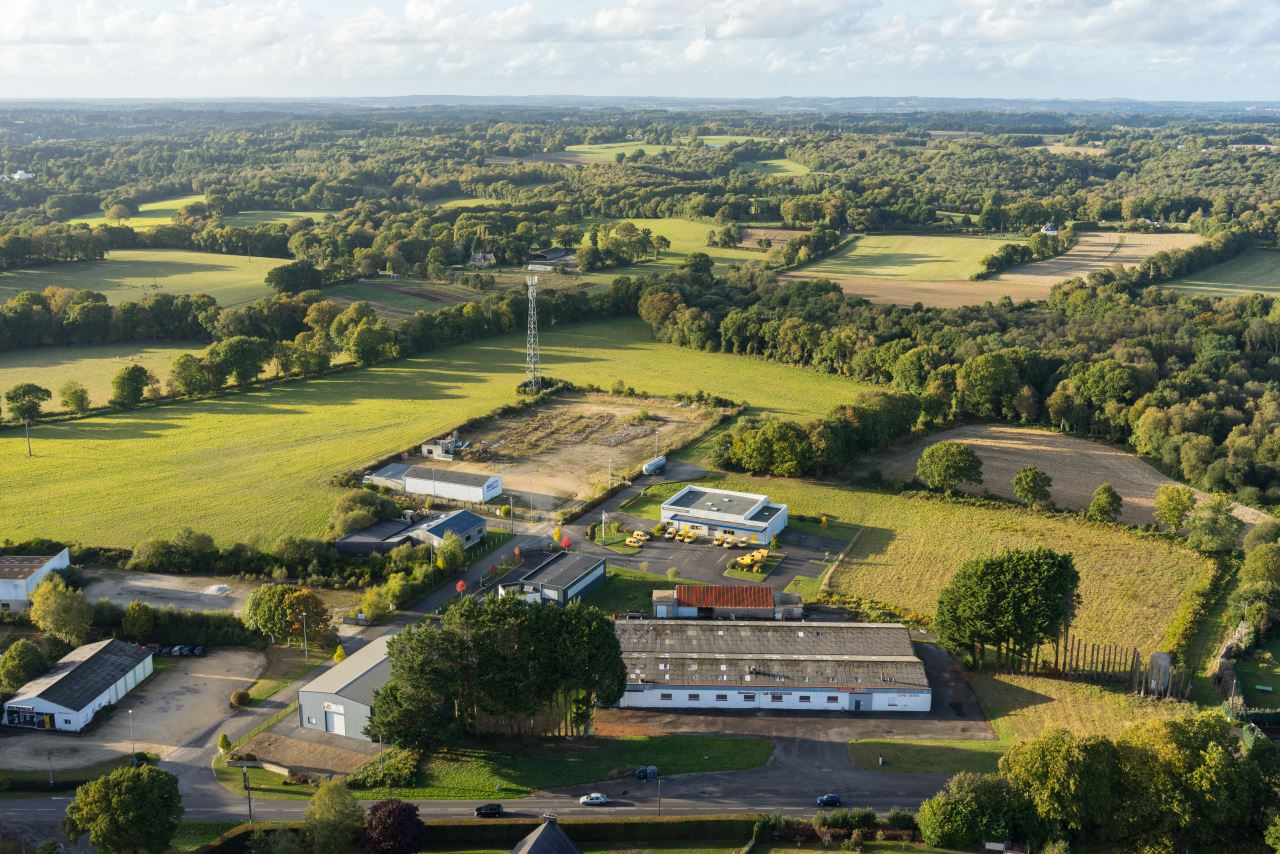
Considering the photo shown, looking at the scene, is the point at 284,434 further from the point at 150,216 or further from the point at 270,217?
the point at 150,216

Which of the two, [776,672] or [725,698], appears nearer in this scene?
[725,698]

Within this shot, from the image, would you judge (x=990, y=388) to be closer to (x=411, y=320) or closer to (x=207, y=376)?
(x=411, y=320)

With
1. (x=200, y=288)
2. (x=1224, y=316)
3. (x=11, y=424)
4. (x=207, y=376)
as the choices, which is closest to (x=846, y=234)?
(x=1224, y=316)

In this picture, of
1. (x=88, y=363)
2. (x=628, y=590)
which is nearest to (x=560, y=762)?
(x=628, y=590)

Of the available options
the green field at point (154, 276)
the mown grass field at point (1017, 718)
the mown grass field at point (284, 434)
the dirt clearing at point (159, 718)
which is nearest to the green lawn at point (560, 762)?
the mown grass field at point (1017, 718)

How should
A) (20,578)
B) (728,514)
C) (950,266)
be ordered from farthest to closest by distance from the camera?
(950,266)
(728,514)
(20,578)

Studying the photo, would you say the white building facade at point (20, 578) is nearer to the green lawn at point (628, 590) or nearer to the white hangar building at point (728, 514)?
the green lawn at point (628, 590)

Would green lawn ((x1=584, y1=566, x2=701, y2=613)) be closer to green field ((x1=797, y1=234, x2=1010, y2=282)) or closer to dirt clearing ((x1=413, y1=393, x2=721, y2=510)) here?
dirt clearing ((x1=413, y1=393, x2=721, y2=510))

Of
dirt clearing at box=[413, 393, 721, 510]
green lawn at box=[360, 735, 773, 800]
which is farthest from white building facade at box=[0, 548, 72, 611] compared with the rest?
dirt clearing at box=[413, 393, 721, 510]
